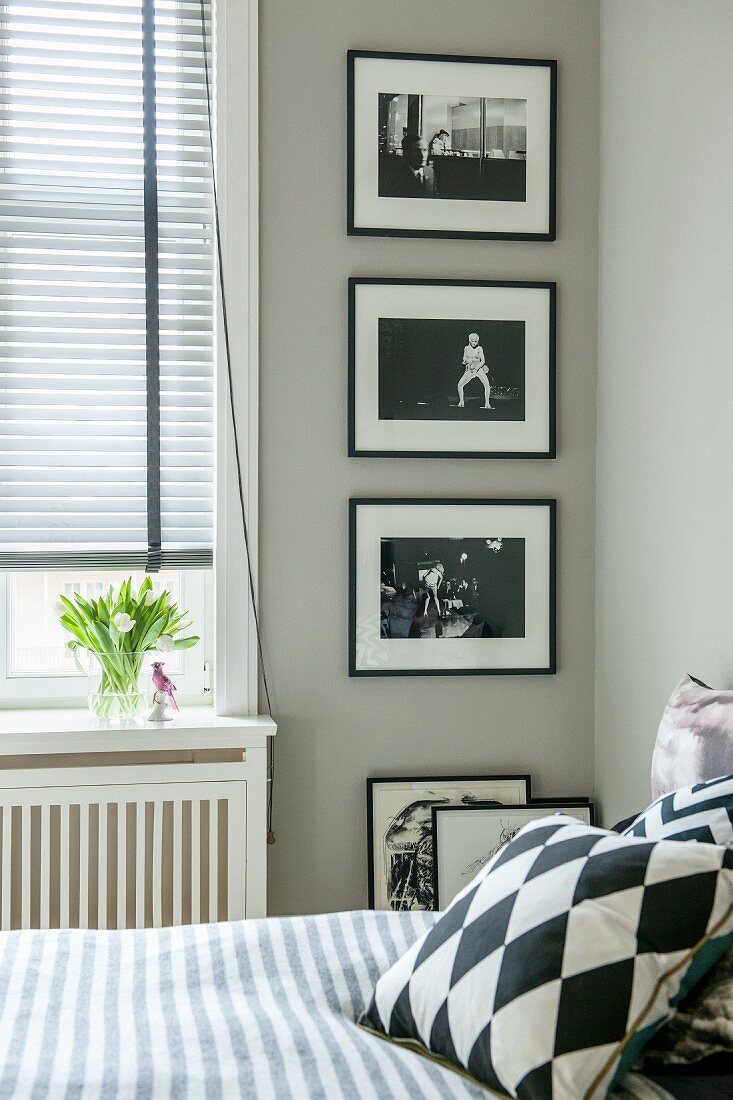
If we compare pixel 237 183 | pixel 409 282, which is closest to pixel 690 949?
pixel 409 282

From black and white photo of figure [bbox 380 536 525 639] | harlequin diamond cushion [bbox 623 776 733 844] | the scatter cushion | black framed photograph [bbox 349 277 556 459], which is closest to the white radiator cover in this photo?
black and white photo of figure [bbox 380 536 525 639]

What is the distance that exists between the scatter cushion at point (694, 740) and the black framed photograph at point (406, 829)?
32.9 inches

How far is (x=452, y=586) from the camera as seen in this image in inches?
93.7

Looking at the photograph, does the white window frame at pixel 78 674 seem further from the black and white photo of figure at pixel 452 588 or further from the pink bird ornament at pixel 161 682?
the black and white photo of figure at pixel 452 588

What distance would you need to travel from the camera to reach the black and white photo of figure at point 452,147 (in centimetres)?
234

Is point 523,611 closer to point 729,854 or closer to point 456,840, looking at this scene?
point 456,840

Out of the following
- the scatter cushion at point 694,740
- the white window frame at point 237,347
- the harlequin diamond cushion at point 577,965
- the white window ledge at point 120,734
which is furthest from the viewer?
the white window frame at point 237,347

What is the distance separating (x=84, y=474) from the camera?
233 cm

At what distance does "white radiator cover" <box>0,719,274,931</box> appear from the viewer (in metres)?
2.14

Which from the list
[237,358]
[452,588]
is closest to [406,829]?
[452,588]

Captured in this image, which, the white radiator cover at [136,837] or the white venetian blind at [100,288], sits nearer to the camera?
the white radiator cover at [136,837]

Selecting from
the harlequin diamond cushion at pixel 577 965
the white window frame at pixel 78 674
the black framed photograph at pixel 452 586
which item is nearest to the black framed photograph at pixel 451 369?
the black framed photograph at pixel 452 586

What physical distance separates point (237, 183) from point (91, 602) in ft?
3.31

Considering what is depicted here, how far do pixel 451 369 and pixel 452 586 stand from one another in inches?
20.1
